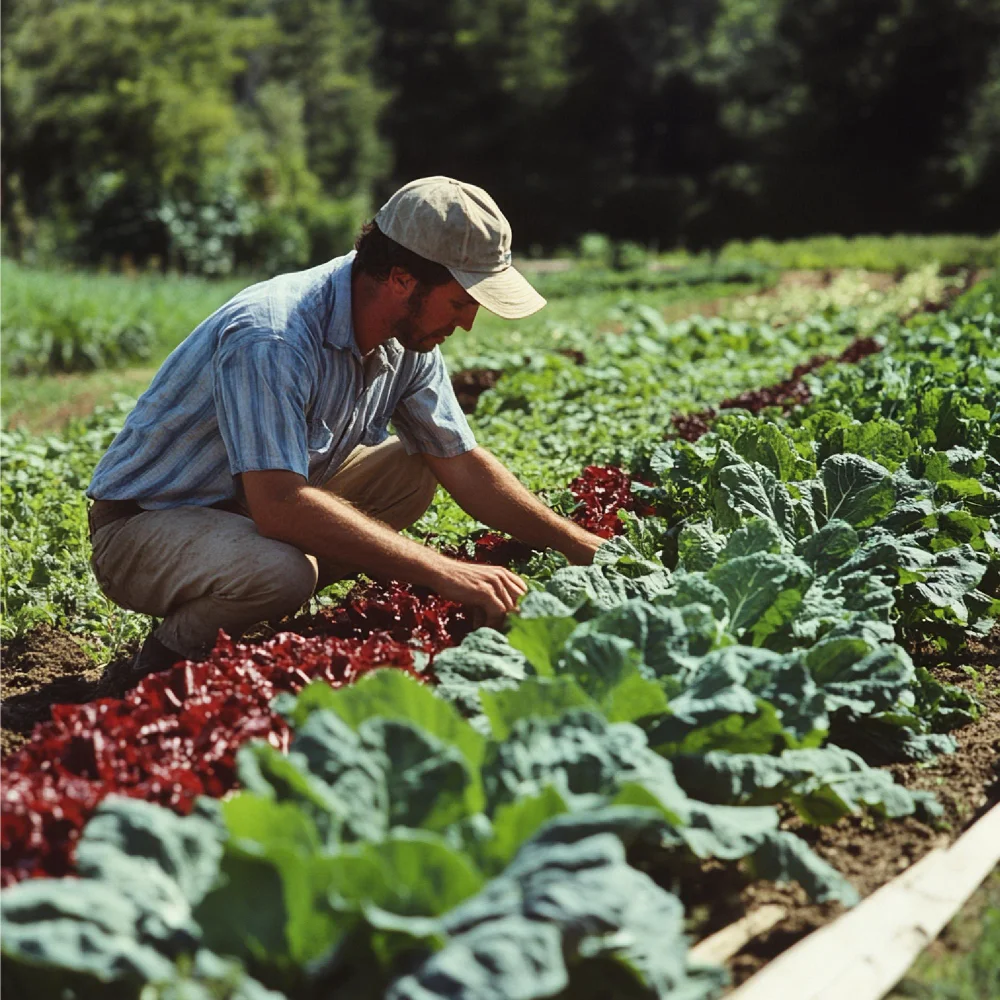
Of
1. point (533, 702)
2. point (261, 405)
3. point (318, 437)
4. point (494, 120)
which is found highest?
point (494, 120)

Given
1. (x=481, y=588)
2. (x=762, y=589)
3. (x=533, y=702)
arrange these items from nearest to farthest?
(x=533, y=702)
(x=762, y=589)
(x=481, y=588)

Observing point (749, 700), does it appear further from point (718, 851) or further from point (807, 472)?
point (807, 472)

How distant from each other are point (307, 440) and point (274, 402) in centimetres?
46

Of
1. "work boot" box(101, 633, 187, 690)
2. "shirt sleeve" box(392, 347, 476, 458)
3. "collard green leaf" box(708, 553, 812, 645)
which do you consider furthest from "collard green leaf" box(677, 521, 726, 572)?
"work boot" box(101, 633, 187, 690)

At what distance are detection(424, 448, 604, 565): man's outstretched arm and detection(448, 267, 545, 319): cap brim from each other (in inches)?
24.3

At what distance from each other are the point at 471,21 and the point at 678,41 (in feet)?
36.3

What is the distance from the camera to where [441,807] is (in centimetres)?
228

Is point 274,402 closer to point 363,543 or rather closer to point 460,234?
point 363,543

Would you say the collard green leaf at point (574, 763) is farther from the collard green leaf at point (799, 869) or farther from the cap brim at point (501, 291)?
the cap brim at point (501, 291)

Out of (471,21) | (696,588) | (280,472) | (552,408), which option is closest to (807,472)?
(696,588)

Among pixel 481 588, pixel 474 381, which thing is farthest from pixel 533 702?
pixel 474 381

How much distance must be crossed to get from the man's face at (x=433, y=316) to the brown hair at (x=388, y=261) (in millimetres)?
39

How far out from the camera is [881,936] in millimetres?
2600

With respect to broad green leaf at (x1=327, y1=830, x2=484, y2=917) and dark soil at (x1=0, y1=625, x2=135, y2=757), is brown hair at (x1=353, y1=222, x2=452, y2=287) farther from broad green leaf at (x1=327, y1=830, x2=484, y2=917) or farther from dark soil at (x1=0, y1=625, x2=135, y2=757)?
broad green leaf at (x1=327, y1=830, x2=484, y2=917)
